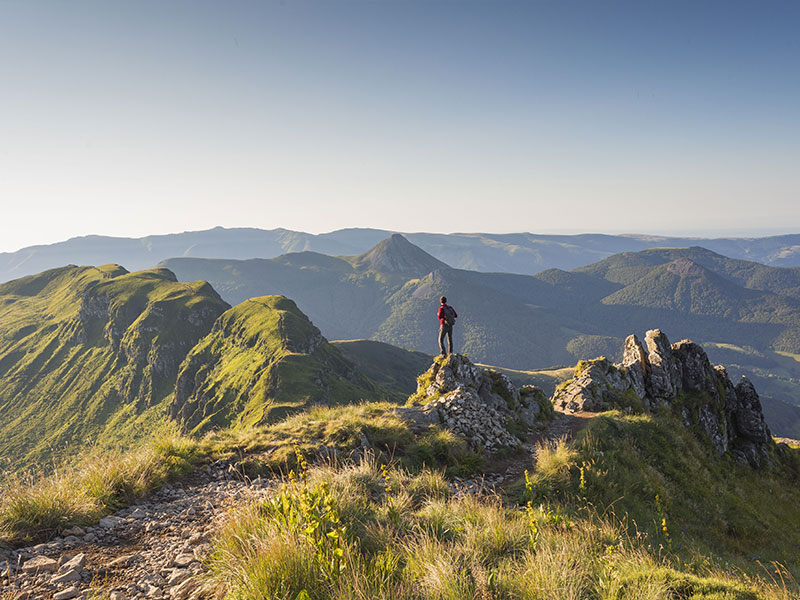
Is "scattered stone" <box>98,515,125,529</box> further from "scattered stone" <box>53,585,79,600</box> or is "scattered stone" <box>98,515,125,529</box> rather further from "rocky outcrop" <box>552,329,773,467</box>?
"rocky outcrop" <box>552,329,773,467</box>

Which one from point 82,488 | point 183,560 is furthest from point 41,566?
point 82,488

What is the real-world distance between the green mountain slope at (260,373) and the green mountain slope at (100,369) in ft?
43.3

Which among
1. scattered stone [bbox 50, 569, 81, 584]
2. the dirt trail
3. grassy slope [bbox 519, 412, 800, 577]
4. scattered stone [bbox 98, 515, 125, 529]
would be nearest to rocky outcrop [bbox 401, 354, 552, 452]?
the dirt trail

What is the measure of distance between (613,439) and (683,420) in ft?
58.6

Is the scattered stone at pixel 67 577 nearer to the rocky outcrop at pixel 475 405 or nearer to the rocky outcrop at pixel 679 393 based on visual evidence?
the rocky outcrop at pixel 475 405

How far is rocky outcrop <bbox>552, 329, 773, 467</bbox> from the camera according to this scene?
939 inches

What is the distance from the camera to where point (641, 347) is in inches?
1236

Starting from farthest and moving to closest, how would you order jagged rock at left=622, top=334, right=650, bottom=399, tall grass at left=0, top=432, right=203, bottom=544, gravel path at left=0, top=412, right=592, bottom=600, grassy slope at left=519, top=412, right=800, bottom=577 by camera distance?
jagged rock at left=622, top=334, right=650, bottom=399 → grassy slope at left=519, top=412, right=800, bottom=577 → tall grass at left=0, top=432, right=203, bottom=544 → gravel path at left=0, top=412, right=592, bottom=600

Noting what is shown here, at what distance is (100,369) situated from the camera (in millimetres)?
173625

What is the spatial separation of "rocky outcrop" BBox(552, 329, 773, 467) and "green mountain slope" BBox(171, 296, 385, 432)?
78.5 meters

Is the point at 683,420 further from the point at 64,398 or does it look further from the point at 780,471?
the point at 64,398

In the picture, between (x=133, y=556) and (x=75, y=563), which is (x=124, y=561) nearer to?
(x=133, y=556)

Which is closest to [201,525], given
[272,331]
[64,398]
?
[272,331]

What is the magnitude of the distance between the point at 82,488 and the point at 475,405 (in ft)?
45.3
